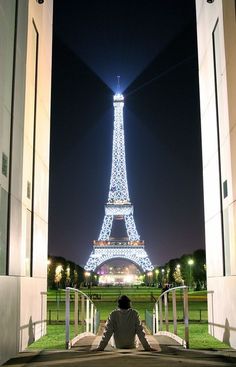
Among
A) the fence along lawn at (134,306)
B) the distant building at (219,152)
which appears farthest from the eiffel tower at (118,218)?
the distant building at (219,152)

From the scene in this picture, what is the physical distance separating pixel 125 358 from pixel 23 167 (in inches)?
212

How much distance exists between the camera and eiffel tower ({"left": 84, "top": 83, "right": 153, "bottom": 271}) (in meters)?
121

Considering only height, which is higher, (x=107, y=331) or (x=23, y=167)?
(x=23, y=167)

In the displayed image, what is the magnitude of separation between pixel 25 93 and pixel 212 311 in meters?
7.27

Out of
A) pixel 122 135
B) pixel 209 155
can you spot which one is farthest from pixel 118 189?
pixel 209 155

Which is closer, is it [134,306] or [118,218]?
[134,306]

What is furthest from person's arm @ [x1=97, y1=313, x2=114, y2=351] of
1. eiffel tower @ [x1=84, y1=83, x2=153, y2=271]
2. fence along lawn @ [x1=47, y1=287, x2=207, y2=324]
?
eiffel tower @ [x1=84, y1=83, x2=153, y2=271]

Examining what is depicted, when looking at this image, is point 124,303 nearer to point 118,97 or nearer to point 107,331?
point 107,331

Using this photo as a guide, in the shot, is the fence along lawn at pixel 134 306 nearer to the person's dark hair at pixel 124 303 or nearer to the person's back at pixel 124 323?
the person's back at pixel 124 323

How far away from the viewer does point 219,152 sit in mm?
13250

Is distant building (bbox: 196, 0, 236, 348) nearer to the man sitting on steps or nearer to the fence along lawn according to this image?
the man sitting on steps

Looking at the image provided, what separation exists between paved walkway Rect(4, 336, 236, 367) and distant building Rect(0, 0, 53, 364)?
63 cm

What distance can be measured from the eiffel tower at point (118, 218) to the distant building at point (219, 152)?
337ft

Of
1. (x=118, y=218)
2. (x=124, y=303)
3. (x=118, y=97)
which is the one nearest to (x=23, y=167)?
(x=124, y=303)
